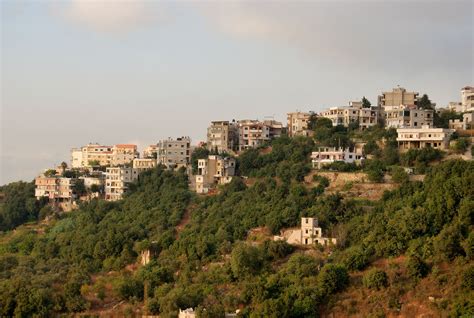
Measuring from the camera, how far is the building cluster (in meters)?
34.5

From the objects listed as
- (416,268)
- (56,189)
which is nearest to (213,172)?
(56,189)

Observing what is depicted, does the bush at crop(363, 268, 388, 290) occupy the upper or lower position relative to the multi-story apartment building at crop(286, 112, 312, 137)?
lower

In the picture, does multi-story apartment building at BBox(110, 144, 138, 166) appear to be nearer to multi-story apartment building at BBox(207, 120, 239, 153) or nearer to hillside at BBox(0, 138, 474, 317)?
multi-story apartment building at BBox(207, 120, 239, 153)

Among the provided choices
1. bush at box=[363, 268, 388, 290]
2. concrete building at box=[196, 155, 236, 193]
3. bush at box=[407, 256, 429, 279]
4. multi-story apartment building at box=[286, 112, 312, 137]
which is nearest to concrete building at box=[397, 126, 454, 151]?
multi-story apartment building at box=[286, 112, 312, 137]

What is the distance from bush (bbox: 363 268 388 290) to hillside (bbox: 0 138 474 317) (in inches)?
1.6

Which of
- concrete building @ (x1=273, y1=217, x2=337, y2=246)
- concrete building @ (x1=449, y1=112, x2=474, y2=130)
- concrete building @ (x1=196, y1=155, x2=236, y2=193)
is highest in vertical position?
concrete building @ (x1=449, y1=112, x2=474, y2=130)

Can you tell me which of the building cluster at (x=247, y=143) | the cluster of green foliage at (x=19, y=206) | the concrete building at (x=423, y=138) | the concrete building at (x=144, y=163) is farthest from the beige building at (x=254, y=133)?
the cluster of green foliage at (x=19, y=206)

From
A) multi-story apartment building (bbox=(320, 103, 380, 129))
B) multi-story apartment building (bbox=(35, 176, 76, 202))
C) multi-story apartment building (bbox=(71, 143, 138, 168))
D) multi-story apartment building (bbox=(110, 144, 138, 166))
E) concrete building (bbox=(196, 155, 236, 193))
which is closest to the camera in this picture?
concrete building (bbox=(196, 155, 236, 193))

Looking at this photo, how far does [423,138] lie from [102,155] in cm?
2219

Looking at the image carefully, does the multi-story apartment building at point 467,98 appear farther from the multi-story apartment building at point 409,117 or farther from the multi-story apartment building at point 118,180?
the multi-story apartment building at point 118,180

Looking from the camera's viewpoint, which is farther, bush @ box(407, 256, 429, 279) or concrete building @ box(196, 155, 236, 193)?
concrete building @ box(196, 155, 236, 193)

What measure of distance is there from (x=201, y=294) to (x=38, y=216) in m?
17.1

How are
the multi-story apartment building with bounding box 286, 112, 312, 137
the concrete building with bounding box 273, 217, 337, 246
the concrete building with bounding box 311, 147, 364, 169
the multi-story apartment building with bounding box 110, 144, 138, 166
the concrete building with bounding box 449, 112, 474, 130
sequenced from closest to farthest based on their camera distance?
the concrete building with bounding box 273, 217, 337, 246, the concrete building with bounding box 311, 147, 364, 169, the concrete building with bounding box 449, 112, 474, 130, the multi-story apartment building with bounding box 286, 112, 312, 137, the multi-story apartment building with bounding box 110, 144, 138, 166

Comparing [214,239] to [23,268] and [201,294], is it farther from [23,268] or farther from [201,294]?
[23,268]
